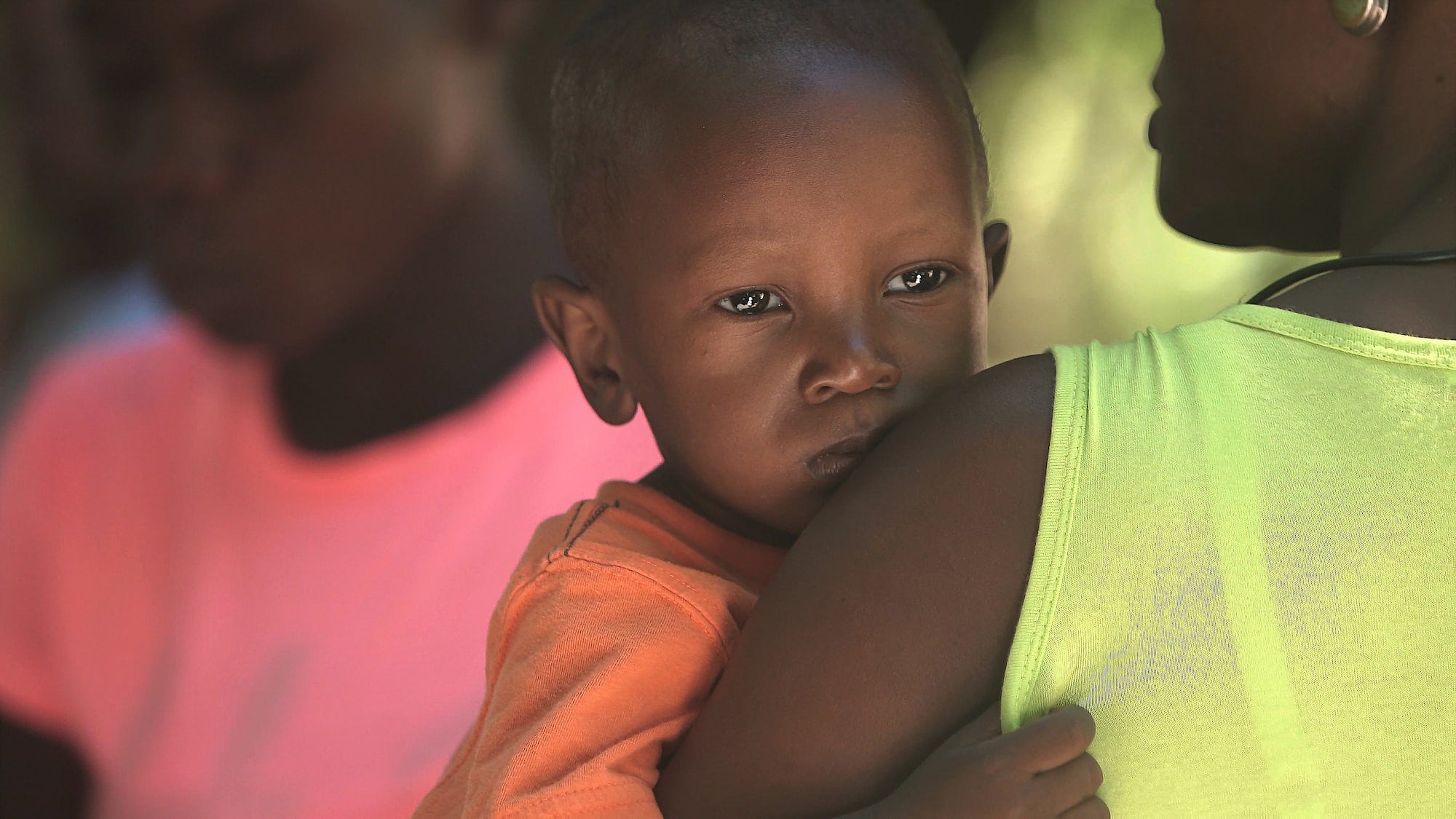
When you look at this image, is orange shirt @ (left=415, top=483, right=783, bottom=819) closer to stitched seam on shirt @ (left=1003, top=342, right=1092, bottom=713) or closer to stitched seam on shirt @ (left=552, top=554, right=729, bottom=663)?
stitched seam on shirt @ (left=552, top=554, right=729, bottom=663)

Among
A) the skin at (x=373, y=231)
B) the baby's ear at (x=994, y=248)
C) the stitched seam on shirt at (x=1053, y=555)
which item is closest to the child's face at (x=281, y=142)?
the skin at (x=373, y=231)

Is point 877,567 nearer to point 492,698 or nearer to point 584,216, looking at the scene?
point 492,698

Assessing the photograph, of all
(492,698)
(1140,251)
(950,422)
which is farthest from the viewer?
(1140,251)

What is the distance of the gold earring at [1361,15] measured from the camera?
1.27 metres

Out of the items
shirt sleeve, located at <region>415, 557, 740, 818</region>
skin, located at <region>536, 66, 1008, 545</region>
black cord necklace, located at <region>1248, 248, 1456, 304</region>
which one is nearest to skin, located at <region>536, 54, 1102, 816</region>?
skin, located at <region>536, 66, 1008, 545</region>

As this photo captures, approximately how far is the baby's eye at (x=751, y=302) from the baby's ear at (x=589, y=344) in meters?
0.22

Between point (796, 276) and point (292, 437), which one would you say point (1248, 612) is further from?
point (292, 437)

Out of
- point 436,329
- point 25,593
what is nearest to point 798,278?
point 436,329

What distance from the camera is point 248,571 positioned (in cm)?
290

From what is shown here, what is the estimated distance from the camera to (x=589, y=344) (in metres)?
1.68

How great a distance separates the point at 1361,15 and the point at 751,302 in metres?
0.64

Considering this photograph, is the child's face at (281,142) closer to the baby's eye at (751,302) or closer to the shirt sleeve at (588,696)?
the baby's eye at (751,302)

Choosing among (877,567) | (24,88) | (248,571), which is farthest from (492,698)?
(24,88)

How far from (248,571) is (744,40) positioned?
190cm
